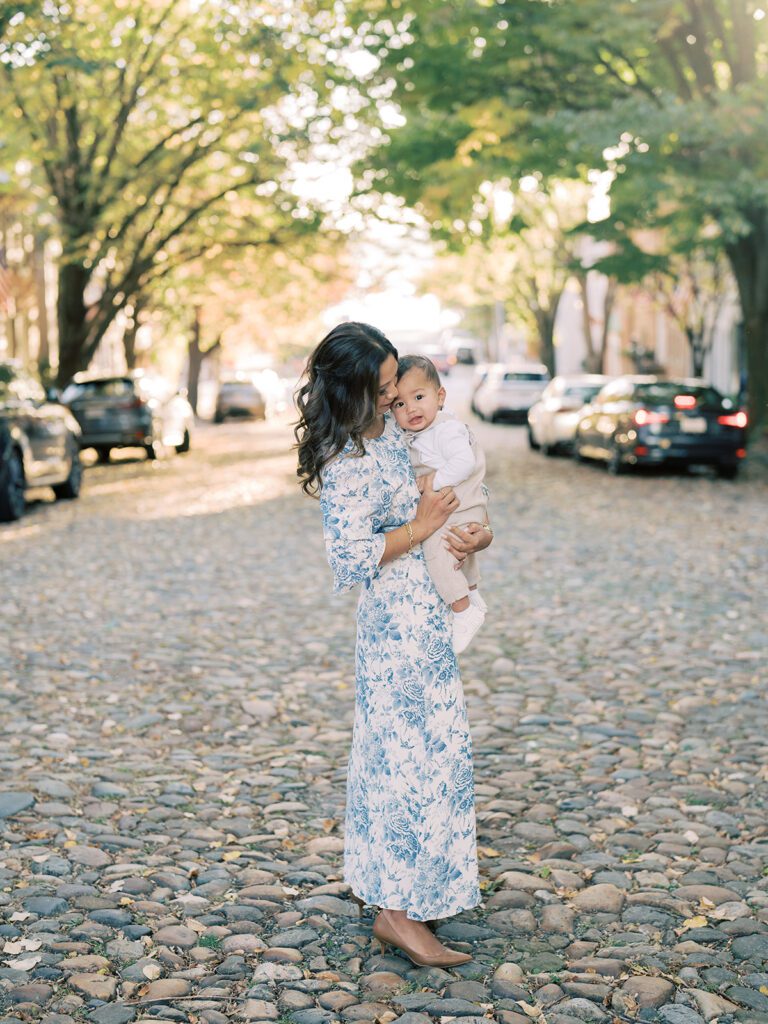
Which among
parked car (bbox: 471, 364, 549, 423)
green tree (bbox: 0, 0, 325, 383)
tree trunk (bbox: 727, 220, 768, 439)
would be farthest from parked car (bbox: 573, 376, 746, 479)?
parked car (bbox: 471, 364, 549, 423)

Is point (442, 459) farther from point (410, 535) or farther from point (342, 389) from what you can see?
point (342, 389)

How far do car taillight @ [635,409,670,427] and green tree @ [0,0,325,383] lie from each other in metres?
8.18

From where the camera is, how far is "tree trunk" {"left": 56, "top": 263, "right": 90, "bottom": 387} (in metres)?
26.9

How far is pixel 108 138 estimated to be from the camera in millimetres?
27609

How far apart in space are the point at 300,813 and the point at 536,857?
3.17 ft

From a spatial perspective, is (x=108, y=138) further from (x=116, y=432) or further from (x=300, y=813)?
(x=300, y=813)

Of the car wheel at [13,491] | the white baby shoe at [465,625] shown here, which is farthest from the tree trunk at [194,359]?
the white baby shoe at [465,625]

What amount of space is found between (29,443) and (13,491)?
749 millimetres

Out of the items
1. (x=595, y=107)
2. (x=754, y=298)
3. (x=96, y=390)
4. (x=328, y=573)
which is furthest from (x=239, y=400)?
(x=328, y=573)

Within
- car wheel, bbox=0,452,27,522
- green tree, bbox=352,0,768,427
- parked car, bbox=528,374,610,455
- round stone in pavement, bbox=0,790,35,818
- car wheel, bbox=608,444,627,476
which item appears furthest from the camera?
parked car, bbox=528,374,610,455

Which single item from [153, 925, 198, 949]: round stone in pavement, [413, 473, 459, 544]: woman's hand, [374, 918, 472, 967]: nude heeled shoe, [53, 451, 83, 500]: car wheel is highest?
[413, 473, 459, 544]: woman's hand

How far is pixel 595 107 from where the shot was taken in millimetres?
20188

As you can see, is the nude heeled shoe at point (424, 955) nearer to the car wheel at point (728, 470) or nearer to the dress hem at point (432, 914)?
the dress hem at point (432, 914)

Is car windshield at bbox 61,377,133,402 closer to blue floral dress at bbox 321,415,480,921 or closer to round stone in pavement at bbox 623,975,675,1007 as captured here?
blue floral dress at bbox 321,415,480,921
